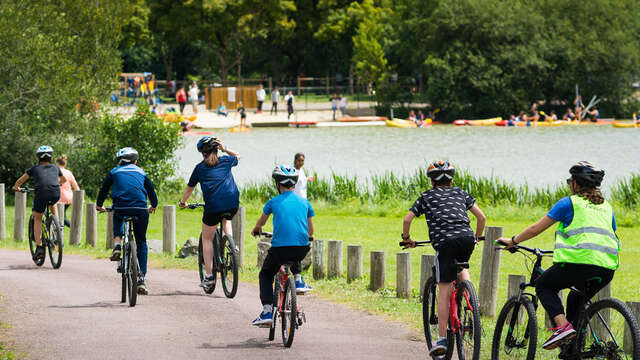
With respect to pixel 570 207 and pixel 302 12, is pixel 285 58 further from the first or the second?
pixel 570 207

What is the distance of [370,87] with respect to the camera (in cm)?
8362

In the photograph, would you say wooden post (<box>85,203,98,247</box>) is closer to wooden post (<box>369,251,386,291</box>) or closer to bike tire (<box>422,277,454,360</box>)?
wooden post (<box>369,251,386,291</box>)

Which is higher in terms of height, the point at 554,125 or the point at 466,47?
the point at 466,47

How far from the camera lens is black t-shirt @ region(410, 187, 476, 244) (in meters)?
7.84

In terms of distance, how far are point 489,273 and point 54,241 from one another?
678cm

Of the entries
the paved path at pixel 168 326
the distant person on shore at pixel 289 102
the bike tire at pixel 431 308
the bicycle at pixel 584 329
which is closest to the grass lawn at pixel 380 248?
the paved path at pixel 168 326

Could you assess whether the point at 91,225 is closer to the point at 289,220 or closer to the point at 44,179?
the point at 44,179

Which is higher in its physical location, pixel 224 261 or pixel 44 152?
pixel 44 152

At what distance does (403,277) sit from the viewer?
38.4 ft

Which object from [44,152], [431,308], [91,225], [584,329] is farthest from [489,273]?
[91,225]

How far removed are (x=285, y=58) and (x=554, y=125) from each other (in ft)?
132

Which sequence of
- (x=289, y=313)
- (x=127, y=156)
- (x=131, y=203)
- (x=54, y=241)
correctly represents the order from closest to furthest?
(x=289, y=313) → (x=131, y=203) → (x=127, y=156) → (x=54, y=241)

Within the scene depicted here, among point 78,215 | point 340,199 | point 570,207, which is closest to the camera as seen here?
point 570,207

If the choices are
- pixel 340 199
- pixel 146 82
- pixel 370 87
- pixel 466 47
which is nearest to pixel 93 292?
pixel 340 199
